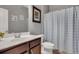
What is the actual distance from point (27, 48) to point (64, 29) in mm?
568

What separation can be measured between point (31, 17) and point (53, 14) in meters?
0.31

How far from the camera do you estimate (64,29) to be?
1556 millimetres

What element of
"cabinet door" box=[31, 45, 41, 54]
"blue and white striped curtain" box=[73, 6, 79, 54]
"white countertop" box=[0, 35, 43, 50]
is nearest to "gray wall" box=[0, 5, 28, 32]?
"white countertop" box=[0, 35, 43, 50]

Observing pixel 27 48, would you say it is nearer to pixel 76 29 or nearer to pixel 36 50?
pixel 36 50

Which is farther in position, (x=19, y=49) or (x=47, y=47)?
(x=47, y=47)

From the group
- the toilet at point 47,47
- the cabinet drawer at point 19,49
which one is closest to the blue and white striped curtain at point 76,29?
the toilet at point 47,47

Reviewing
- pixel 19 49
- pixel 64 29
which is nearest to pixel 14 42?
pixel 19 49

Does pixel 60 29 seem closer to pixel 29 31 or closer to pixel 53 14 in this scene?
pixel 53 14

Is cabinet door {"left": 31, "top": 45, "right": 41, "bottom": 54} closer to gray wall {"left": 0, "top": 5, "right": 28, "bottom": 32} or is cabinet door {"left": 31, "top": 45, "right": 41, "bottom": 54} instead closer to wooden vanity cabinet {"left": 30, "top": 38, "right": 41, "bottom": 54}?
wooden vanity cabinet {"left": 30, "top": 38, "right": 41, "bottom": 54}

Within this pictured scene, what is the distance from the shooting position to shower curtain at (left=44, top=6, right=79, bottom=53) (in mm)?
1516

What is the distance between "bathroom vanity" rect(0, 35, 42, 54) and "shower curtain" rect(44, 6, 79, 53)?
17 cm
